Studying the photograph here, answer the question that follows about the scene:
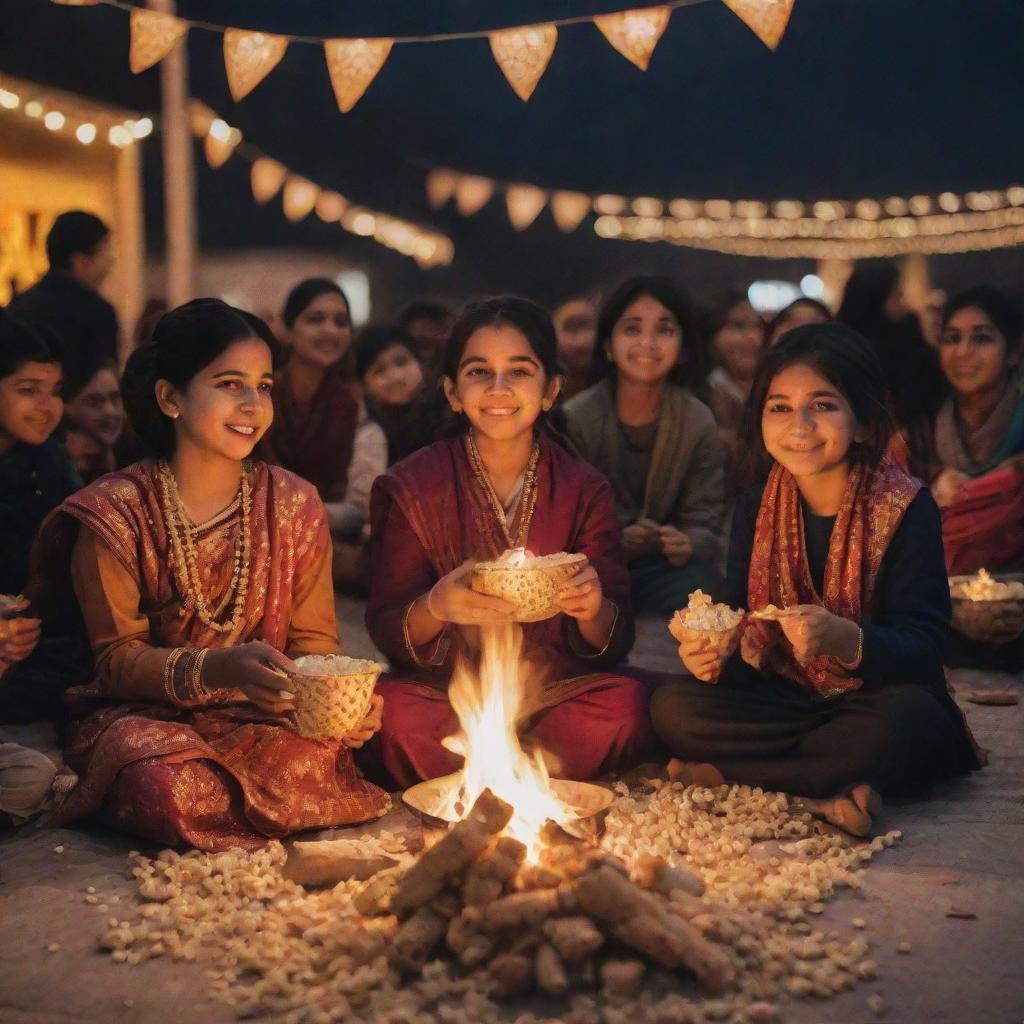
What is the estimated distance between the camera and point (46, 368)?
4.72m

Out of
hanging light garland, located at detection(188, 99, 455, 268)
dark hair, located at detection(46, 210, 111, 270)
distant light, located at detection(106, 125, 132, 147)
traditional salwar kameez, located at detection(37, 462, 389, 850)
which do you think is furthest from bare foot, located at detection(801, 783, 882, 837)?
distant light, located at detection(106, 125, 132, 147)

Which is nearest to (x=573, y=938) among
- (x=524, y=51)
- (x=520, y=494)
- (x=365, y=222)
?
(x=520, y=494)

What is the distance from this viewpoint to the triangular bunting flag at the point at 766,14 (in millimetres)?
5266

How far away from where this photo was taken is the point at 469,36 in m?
6.33

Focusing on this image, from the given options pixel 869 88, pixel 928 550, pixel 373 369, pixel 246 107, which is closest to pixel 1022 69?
pixel 869 88

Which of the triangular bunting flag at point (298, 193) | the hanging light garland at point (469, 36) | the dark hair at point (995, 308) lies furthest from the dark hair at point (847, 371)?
the triangular bunting flag at point (298, 193)

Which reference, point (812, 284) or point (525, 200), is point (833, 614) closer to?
point (525, 200)

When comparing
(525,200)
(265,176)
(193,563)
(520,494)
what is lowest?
(193,563)

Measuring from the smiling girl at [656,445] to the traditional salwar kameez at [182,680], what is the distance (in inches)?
97.2

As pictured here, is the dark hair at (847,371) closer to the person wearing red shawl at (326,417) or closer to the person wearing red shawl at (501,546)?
the person wearing red shawl at (501,546)

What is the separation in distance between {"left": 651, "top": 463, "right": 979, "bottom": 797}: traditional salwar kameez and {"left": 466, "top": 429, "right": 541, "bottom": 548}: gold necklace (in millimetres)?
683

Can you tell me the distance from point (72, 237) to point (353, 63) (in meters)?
2.12

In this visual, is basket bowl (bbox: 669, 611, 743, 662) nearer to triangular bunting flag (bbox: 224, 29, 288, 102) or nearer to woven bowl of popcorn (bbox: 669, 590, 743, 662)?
woven bowl of popcorn (bbox: 669, 590, 743, 662)

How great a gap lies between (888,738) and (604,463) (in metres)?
2.73
